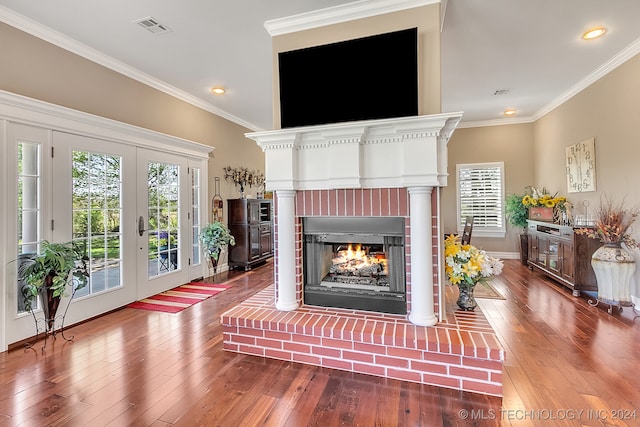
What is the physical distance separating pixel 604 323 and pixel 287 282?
3.21 metres

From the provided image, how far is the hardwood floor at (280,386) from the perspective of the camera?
1731mm

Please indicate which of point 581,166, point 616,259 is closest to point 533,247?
point 581,166

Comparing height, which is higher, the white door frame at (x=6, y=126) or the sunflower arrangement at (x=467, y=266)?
the white door frame at (x=6, y=126)

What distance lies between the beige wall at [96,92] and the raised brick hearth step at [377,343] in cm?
284

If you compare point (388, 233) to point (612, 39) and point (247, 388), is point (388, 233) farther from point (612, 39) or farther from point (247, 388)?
point (612, 39)

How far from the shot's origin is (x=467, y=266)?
254 centimetres

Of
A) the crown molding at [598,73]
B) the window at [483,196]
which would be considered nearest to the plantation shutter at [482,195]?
the window at [483,196]

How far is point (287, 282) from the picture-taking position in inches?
105

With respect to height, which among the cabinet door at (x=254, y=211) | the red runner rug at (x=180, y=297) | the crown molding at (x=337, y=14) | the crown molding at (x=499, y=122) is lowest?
the red runner rug at (x=180, y=297)

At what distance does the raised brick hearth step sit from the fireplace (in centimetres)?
11

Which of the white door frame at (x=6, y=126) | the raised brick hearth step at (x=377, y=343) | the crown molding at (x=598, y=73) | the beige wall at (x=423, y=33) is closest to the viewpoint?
the raised brick hearth step at (x=377, y=343)

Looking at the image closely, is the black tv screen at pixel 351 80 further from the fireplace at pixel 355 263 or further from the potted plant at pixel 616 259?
the potted plant at pixel 616 259

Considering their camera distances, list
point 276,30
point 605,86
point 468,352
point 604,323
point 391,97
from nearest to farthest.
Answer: point 468,352, point 391,97, point 276,30, point 604,323, point 605,86

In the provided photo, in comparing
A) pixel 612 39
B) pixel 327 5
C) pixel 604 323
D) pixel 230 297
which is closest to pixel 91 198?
pixel 230 297
